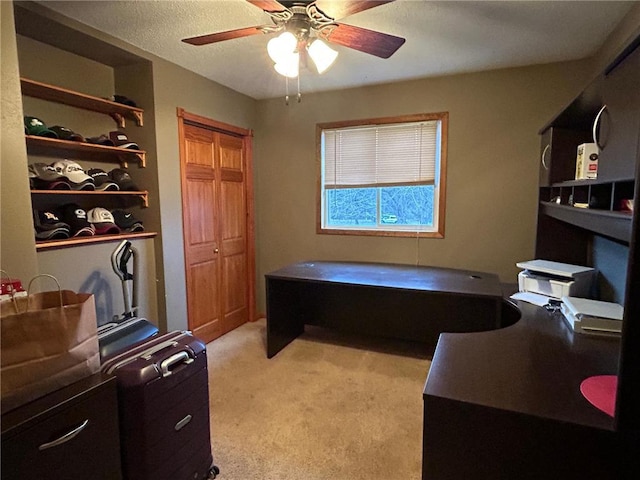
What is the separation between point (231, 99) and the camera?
362cm

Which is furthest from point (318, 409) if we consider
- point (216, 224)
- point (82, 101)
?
point (82, 101)

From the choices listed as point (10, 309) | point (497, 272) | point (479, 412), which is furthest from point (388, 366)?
point (10, 309)

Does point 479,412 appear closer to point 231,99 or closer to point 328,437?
point 328,437

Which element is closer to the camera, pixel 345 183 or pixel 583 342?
pixel 583 342

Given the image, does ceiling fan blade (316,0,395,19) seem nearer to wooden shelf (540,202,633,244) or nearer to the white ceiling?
the white ceiling

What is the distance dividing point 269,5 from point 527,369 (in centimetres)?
187

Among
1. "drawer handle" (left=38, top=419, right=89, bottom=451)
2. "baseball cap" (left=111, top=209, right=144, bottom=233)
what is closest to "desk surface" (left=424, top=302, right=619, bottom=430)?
"drawer handle" (left=38, top=419, right=89, bottom=451)

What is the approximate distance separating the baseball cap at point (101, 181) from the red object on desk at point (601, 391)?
289 centimetres

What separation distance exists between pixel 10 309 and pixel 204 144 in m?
2.42

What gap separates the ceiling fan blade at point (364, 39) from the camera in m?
1.79

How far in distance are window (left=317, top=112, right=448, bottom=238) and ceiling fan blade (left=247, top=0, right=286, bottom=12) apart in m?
1.99

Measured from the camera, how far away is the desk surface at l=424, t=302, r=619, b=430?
1073mm

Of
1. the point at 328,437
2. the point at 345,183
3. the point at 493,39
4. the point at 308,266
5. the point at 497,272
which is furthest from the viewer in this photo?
the point at 345,183

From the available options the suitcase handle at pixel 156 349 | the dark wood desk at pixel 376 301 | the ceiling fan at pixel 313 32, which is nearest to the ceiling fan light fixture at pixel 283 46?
the ceiling fan at pixel 313 32
